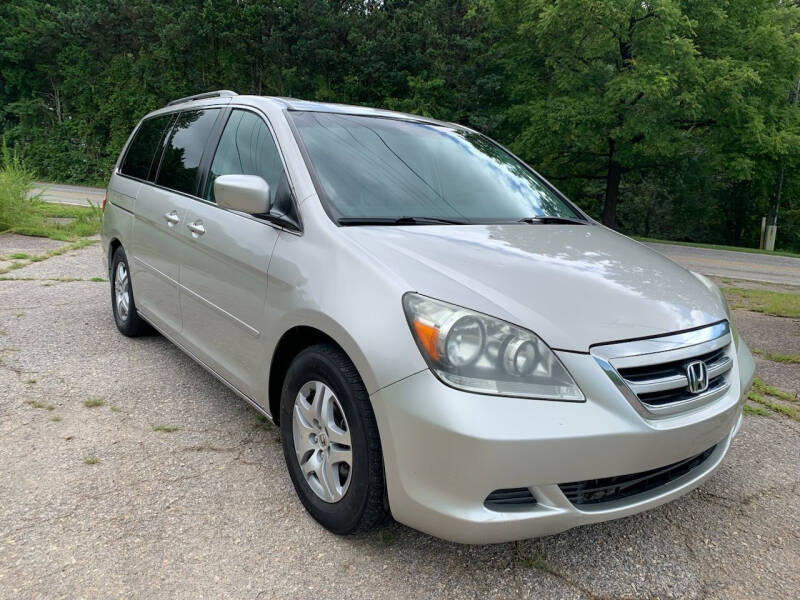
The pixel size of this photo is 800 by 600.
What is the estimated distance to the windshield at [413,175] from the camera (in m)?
2.72

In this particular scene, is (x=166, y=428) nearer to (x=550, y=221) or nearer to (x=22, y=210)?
(x=550, y=221)

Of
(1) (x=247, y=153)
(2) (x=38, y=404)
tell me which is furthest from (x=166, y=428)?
(1) (x=247, y=153)

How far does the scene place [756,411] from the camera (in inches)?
148

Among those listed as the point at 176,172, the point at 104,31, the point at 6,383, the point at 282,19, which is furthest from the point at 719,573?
the point at 104,31

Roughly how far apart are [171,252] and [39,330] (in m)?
1.93

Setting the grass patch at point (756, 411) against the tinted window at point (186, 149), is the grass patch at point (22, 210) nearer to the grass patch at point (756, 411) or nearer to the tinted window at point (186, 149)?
the tinted window at point (186, 149)

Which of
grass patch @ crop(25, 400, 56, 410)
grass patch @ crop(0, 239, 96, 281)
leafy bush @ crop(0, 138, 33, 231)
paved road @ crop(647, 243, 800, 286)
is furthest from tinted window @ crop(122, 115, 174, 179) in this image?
paved road @ crop(647, 243, 800, 286)

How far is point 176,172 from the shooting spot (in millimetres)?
3783

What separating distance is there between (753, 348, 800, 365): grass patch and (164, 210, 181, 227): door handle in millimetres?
4563

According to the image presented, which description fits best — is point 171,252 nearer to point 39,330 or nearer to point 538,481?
point 39,330

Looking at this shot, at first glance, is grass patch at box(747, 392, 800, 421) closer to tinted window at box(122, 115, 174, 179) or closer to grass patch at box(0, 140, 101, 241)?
tinted window at box(122, 115, 174, 179)

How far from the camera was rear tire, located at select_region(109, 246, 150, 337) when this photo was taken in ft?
14.6

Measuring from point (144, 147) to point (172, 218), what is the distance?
4.45ft

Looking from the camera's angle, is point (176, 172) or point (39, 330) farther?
point (39, 330)
